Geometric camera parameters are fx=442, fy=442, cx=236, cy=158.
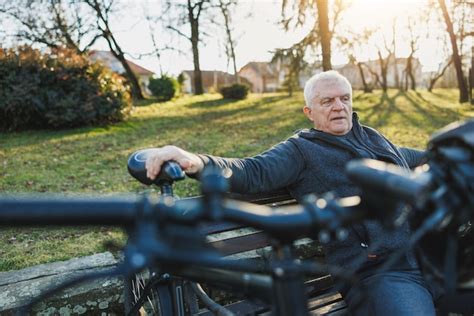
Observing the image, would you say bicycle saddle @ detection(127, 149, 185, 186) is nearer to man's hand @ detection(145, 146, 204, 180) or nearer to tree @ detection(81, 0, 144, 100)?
man's hand @ detection(145, 146, 204, 180)

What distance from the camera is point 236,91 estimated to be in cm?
2147

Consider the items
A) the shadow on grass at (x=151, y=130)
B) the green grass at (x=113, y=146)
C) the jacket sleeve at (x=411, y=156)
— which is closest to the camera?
the jacket sleeve at (x=411, y=156)

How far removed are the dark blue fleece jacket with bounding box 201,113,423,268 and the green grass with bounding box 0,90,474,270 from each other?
5.71 feet

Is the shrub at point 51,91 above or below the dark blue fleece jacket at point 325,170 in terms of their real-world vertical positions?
above

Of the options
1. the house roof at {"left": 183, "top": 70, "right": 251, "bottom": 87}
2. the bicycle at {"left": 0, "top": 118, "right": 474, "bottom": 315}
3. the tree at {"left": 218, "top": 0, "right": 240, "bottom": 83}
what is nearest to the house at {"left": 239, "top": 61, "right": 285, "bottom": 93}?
the house roof at {"left": 183, "top": 70, "right": 251, "bottom": 87}

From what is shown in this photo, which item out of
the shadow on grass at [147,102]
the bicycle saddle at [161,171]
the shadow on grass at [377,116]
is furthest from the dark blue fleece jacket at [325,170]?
the shadow on grass at [147,102]

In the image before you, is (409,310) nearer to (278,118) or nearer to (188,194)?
(188,194)

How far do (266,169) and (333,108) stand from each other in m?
0.58

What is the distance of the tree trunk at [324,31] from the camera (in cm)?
1549

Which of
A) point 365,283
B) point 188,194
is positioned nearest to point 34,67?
point 188,194

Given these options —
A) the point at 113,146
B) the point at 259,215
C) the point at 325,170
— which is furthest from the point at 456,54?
the point at 259,215

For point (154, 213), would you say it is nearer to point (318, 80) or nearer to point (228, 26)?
point (318, 80)

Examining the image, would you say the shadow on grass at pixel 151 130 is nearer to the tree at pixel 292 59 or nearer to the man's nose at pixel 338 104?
the tree at pixel 292 59

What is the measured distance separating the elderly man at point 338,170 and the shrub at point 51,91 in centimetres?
974
